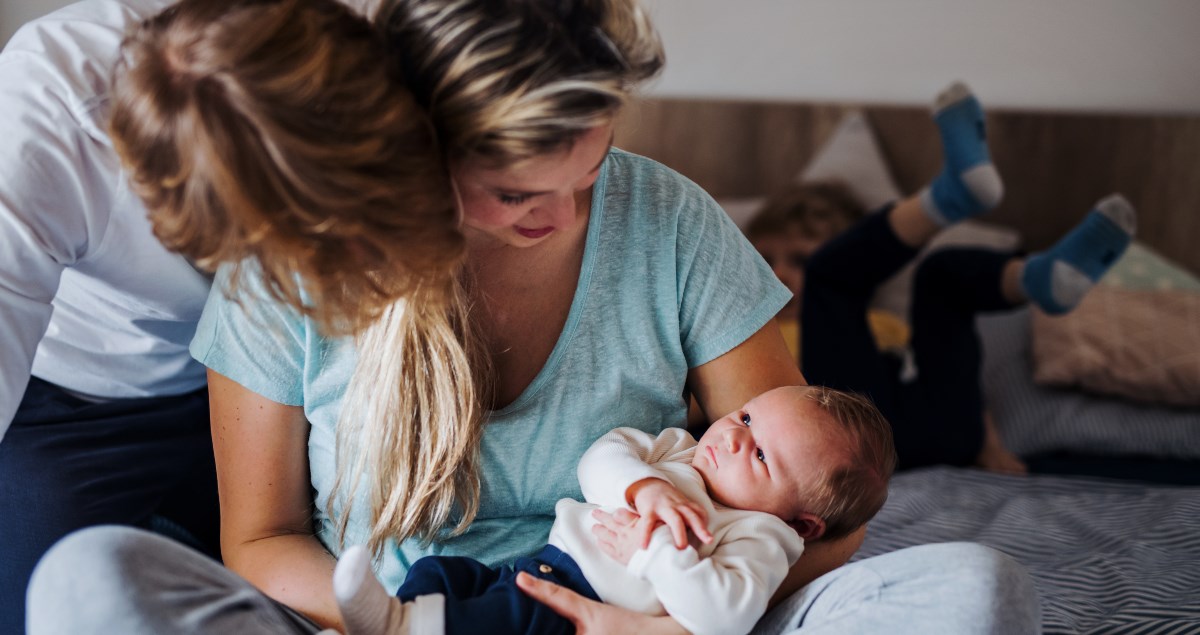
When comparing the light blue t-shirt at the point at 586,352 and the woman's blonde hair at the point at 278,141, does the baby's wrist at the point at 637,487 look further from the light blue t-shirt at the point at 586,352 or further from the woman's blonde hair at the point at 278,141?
the woman's blonde hair at the point at 278,141

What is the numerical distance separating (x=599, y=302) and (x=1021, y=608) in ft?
1.74

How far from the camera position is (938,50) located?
9.81 feet

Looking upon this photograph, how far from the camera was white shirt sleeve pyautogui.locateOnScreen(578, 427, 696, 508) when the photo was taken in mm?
1030

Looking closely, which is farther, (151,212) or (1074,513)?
(1074,513)

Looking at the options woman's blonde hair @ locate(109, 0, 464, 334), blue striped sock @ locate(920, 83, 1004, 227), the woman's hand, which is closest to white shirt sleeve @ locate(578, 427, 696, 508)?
the woman's hand

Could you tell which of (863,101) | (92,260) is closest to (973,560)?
(92,260)

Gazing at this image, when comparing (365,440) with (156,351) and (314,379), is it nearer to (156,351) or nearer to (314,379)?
(314,379)

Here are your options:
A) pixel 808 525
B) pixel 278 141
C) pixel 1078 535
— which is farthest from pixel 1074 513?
pixel 278 141

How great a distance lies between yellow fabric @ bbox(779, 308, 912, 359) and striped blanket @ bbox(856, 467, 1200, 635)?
45cm

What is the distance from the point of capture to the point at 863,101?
3.06m

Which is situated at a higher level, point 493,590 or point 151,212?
point 151,212

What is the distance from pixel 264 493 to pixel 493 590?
31 cm

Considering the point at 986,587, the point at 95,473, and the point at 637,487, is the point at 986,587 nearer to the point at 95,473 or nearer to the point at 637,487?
→ the point at 637,487

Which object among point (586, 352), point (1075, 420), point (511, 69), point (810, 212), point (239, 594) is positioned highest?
point (511, 69)
